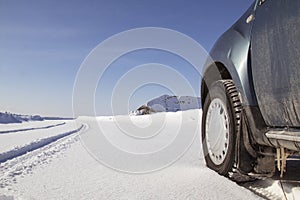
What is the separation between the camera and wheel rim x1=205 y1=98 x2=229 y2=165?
2.69 meters

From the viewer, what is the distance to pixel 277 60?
1.87m

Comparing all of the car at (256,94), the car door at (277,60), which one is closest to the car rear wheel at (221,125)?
the car at (256,94)

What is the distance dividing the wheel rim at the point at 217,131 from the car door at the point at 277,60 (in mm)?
→ 589

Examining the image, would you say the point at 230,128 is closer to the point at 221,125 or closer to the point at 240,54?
the point at 221,125

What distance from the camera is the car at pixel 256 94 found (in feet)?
5.83

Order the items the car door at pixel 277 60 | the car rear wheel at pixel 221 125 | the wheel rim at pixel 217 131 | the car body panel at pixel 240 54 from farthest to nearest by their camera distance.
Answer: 1. the wheel rim at pixel 217 131
2. the car rear wheel at pixel 221 125
3. the car body panel at pixel 240 54
4. the car door at pixel 277 60

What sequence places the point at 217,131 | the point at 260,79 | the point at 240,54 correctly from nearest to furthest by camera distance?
the point at 260,79, the point at 240,54, the point at 217,131

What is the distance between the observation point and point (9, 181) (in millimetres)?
2936

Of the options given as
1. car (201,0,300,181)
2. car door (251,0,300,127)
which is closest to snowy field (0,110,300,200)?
car (201,0,300,181)

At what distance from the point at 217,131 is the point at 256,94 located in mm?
789

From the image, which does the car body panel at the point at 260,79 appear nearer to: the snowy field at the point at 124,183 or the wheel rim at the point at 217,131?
the wheel rim at the point at 217,131

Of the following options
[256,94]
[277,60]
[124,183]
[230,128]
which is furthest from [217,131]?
[277,60]

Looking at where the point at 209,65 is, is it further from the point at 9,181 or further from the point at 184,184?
the point at 9,181

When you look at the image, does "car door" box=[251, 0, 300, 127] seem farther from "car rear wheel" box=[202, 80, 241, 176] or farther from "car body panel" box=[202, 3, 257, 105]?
"car rear wheel" box=[202, 80, 241, 176]
